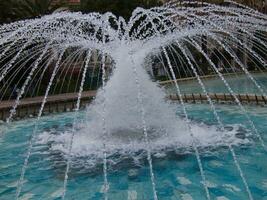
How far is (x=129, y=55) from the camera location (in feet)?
41.6

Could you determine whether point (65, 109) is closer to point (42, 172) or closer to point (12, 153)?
point (12, 153)

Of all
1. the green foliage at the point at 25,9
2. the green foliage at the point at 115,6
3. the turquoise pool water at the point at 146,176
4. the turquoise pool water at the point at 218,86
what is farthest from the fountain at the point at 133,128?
the green foliage at the point at 115,6

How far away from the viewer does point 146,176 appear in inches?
375

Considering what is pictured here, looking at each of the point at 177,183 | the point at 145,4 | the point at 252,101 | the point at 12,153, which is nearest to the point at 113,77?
the point at 12,153

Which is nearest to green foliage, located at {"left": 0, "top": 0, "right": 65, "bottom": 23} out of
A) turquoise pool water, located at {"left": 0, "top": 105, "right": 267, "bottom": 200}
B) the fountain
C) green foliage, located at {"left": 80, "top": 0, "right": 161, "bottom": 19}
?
green foliage, located at {"left": 80, "top": 0, "right": 161, "bottom": 19}

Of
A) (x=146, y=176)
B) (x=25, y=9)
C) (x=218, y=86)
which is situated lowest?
(x=146, y=176)

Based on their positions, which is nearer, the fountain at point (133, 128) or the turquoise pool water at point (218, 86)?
the fountain at point (133, 128)

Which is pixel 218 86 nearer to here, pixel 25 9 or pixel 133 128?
pixel 25 9

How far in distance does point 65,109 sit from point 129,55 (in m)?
8.34

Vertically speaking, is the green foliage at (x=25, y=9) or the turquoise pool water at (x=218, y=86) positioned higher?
the green foliage at (x=25, y=9)

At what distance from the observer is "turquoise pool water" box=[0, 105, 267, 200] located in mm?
8648

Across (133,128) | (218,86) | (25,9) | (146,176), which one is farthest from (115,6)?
(146,176)

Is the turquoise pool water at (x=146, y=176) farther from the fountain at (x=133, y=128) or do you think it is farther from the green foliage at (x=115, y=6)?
the green foliage at (x=115, y=6)

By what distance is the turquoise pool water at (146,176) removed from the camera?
8.65 m
